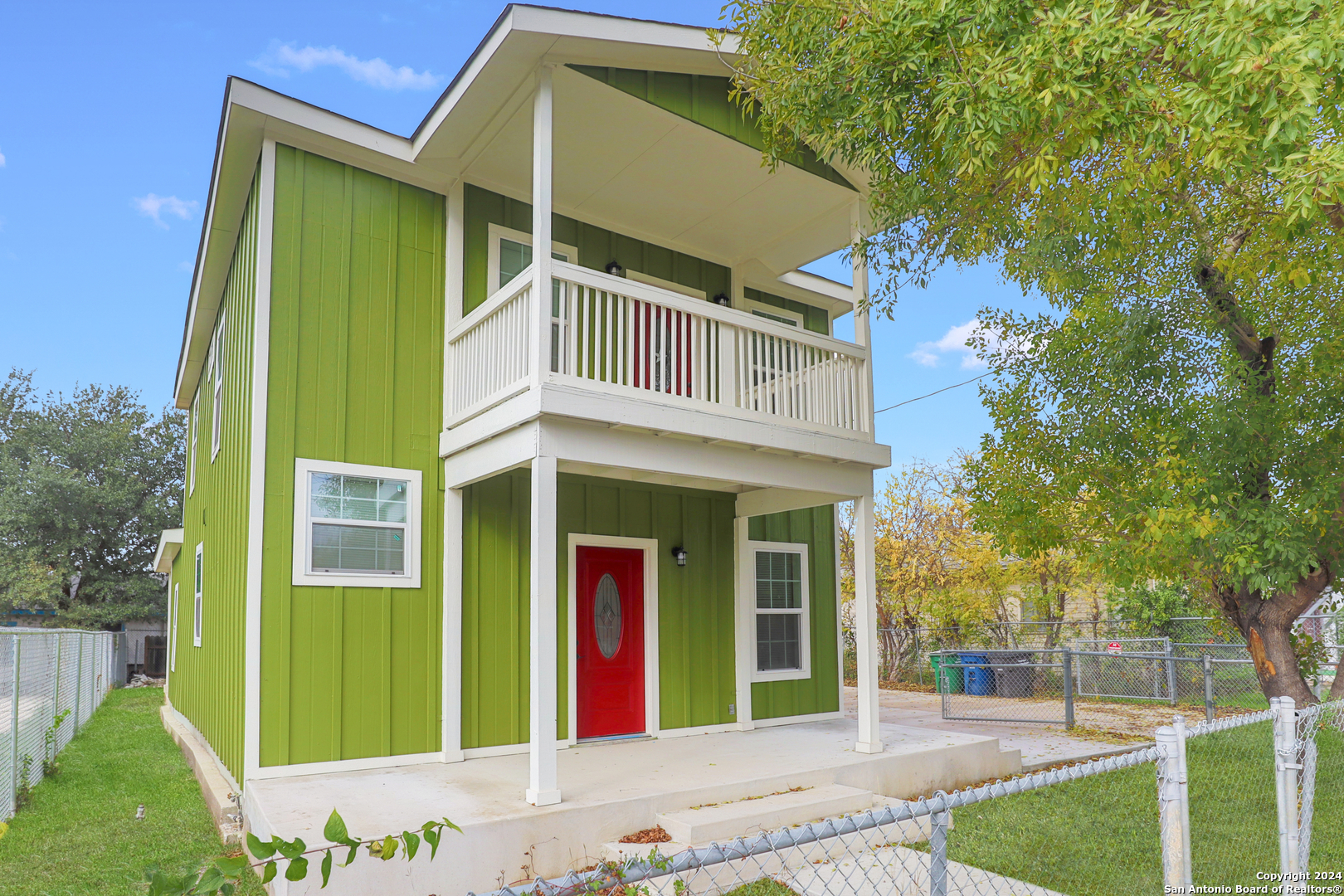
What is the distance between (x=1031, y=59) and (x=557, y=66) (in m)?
3.58

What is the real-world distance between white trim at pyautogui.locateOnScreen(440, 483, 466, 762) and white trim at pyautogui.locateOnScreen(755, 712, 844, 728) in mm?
3425

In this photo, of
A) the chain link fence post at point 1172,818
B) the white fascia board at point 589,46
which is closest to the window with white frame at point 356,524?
the white fascia board at point 589,46

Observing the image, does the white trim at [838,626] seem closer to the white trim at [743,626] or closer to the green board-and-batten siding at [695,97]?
the white trim at [743,626]

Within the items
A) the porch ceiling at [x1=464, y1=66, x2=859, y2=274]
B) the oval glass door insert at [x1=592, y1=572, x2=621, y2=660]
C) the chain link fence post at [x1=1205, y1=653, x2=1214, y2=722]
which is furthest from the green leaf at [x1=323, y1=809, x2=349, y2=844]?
the chain link fence post at [x1=1205, y1=653, x2=1214, y2=722]

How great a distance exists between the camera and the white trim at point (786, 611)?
9.74m

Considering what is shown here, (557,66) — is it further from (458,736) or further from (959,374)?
(959,374)

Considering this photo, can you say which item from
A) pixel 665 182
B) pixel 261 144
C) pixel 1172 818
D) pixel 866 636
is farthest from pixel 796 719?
pixel 261 144

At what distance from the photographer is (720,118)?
769 cm

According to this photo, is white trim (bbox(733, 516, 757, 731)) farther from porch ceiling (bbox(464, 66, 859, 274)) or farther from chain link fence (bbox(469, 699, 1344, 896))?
porch ceiling (bbox(464, 66, 859, 274))

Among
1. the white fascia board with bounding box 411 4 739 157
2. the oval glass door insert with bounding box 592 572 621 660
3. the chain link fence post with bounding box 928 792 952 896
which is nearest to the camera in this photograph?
the chain link fence post with bounding box 928 792 952 896

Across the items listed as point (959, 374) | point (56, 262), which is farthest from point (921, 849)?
point (56, 262)

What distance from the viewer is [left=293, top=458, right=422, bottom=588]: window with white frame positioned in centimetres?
714

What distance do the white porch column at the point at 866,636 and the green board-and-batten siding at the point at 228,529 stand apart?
16.3 ft

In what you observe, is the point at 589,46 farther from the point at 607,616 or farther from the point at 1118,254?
the point at 607,616
